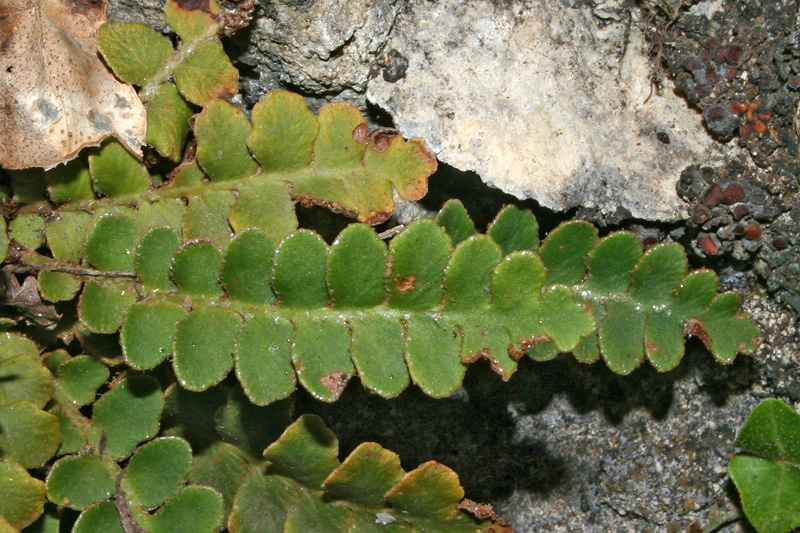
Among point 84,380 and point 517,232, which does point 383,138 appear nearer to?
point 517,232

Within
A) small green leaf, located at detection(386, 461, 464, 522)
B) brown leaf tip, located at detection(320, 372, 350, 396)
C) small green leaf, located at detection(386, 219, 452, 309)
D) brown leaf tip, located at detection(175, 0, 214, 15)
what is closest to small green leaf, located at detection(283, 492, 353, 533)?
small green leaf, located at detection(386, 461, 464, 522)

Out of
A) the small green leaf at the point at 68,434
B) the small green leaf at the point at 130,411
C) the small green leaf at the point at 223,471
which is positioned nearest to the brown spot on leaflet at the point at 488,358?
the small green leaf at the point at 223,471

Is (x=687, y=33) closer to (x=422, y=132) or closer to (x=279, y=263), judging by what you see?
(x=422, y=132)

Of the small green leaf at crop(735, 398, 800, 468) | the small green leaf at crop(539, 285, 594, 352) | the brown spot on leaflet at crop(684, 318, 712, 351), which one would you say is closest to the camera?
the small green leaf at crop(539, 285, 594, 352)

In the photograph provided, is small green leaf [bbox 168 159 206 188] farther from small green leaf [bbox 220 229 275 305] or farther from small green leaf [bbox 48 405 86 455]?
small green leaf [bbox 48 405 86 455]

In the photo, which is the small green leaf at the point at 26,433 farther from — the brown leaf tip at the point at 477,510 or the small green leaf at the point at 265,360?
the brown leaf tip at the point at 477,510

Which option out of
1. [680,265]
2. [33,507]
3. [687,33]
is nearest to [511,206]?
[680,265]

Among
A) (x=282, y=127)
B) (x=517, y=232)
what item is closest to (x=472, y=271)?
(x=517, y=232)
